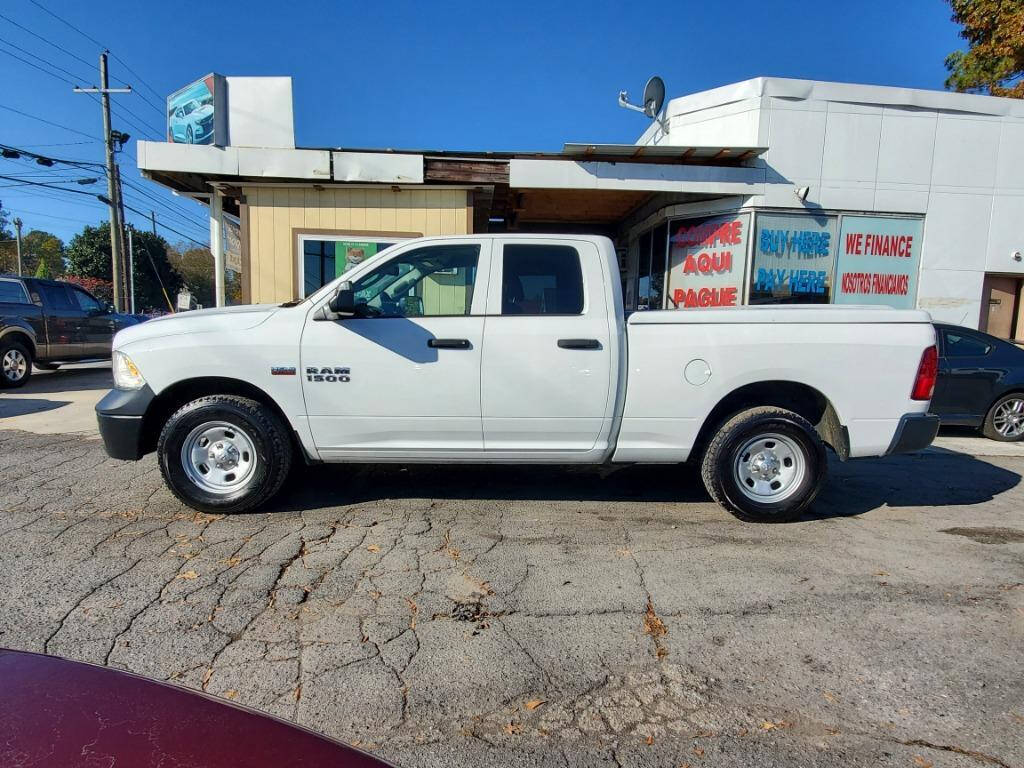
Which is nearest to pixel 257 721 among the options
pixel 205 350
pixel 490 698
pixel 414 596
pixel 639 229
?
pixel 490 698

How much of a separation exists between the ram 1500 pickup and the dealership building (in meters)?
4.27

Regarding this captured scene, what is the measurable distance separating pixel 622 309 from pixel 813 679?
8.36 ft

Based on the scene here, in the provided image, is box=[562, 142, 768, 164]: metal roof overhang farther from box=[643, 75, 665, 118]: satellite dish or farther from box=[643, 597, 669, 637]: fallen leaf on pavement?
box=[643, 597, 669, 637]: fallen leaf on pavement

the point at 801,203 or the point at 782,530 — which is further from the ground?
the point at 801,203

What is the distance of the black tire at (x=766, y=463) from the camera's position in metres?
4.28

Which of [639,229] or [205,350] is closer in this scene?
[205,350]

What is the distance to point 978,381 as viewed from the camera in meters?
7.36

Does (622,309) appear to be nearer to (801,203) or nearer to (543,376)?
(543,376)

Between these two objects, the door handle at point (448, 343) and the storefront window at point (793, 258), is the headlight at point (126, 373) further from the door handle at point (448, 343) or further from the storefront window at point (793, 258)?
the storefront window at point (793, 258)

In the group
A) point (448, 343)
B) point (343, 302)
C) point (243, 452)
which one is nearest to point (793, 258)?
point (448, 343)

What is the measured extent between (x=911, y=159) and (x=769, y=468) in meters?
8.43

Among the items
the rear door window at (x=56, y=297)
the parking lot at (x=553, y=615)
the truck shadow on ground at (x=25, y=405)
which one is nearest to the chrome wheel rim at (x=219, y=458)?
the parking lot at (x=553, y=615)

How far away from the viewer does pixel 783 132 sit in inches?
378

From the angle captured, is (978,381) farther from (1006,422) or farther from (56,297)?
(56,297)
